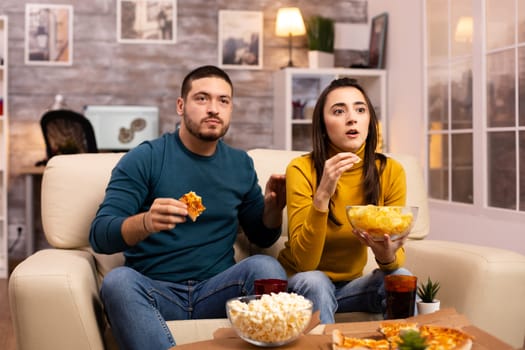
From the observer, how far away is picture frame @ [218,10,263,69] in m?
5.91

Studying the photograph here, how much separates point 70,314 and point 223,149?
78 centimetres

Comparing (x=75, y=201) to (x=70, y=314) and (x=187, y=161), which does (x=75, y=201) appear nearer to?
(x=187, y=161)

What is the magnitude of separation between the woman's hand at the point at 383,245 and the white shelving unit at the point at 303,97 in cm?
352

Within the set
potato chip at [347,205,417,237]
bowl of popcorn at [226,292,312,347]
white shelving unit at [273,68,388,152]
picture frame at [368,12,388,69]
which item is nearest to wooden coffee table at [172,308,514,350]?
bowl of popcorn at [226,292,312,347]

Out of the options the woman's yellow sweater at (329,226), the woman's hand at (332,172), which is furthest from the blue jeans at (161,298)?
the woman's hand at (332,172)

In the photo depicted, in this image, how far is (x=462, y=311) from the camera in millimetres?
2160

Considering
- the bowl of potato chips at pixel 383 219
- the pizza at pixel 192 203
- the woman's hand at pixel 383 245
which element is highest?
the pizza at pixel 192 203

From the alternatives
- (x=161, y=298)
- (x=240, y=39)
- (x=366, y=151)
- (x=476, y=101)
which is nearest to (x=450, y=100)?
(x=476, y=101)

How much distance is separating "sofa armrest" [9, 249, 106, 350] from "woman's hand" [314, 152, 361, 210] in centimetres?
70

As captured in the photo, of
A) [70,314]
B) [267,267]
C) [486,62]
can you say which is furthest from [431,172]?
[70,314]

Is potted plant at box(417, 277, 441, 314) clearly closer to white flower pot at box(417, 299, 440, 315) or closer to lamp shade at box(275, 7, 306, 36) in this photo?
white flower pot at box(417, 299, 440, 315)

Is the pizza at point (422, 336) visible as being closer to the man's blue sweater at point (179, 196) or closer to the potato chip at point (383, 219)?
the potato chip at point (383, 219)

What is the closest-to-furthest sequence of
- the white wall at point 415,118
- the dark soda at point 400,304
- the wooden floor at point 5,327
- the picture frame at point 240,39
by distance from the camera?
the dark soda at point 400,304 < the wooden floor at point 5,327 < the white wall at point 415,118 < the picture frame at point 240,39

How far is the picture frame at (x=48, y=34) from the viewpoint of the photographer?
18.6 feet
